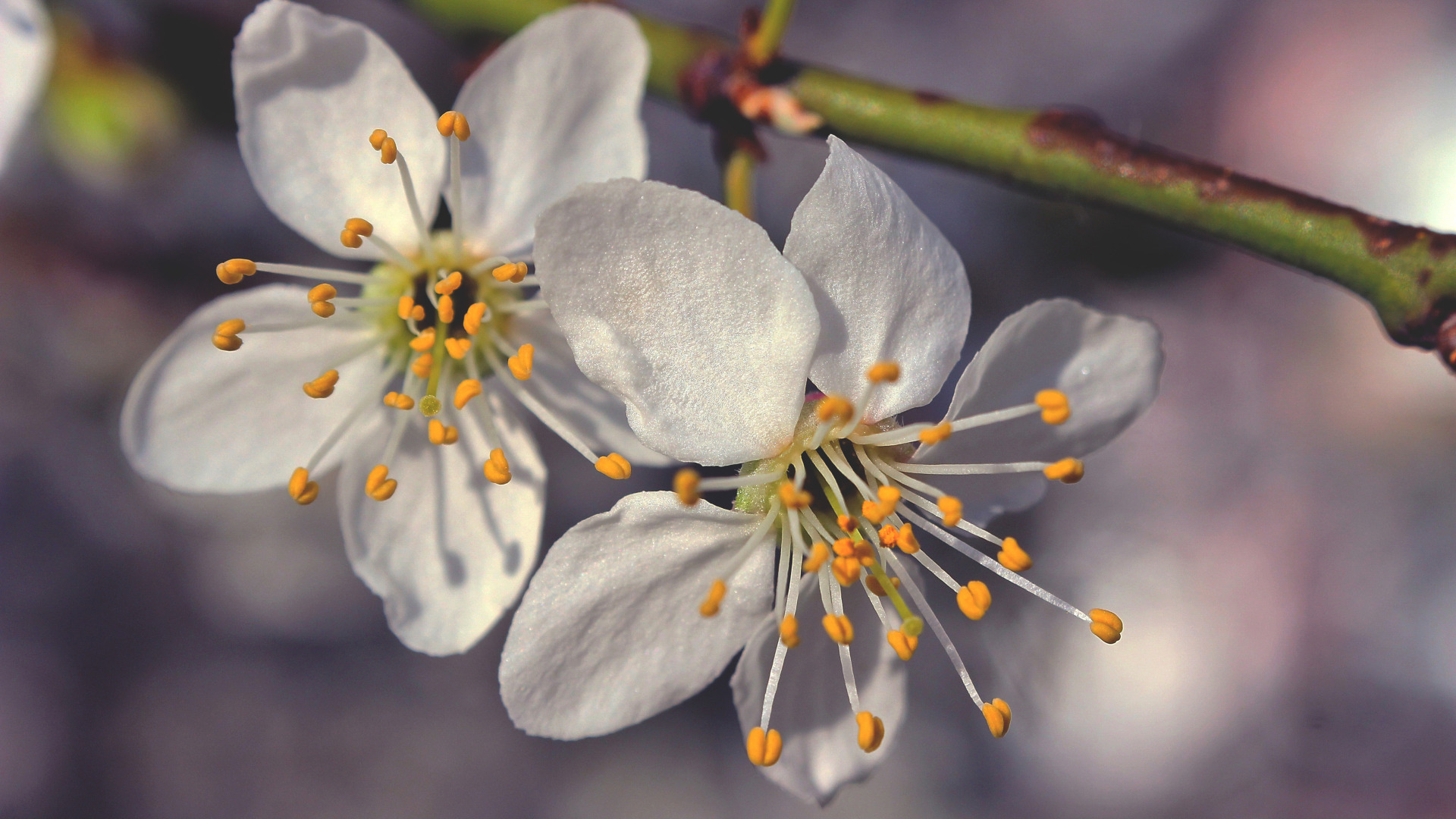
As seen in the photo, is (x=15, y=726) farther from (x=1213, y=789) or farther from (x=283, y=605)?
(x=1213, y=789)

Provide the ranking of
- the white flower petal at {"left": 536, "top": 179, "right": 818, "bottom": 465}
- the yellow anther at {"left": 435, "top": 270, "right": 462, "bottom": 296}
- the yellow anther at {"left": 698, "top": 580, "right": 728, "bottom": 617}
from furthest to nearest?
the yellow anther at {"left": 435, "top": 270, "right": 462, "bottom": 296}
the yellow anther at {"left": 698, "top": 580, "right": 728, "bottom": 617}
the white flower petal at {"left": 536, "top": 179, "right": 818, "bottom": 465}

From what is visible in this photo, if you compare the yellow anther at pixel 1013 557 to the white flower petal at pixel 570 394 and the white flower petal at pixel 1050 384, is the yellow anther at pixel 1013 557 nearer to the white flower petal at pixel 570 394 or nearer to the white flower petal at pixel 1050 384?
the white flower petal at pixel 1050 384

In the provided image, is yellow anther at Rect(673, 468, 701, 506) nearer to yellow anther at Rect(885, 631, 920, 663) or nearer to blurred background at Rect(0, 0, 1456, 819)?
yellow anther at Rect(885, 631, 920, 663)

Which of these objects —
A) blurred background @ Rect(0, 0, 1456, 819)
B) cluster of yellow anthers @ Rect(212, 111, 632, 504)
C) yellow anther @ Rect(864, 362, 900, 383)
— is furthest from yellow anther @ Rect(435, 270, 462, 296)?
blurred background @ Rect(0, 0, 1456, 819)

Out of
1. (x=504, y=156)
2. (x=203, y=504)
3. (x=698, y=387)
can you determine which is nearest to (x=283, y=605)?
(x=203, y=504)

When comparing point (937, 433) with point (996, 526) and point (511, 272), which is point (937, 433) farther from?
point (996, 526)

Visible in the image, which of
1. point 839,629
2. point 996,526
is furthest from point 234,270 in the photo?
point 996,526
